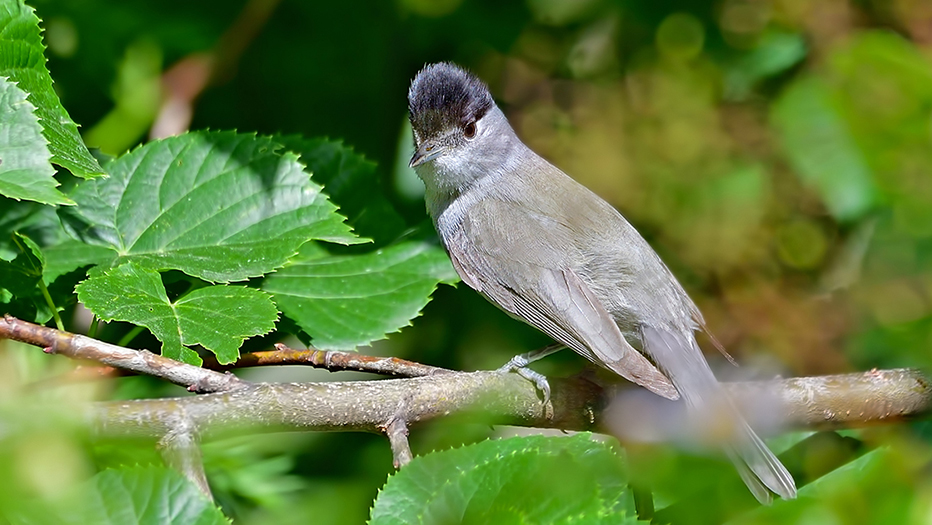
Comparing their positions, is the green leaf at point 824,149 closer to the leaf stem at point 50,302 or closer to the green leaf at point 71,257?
the green leaf at point 71,257

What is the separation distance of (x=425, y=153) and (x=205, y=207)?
36.6 inches

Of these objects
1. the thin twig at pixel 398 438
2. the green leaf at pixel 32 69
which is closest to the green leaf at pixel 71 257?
the green leaf at pixel 32 69

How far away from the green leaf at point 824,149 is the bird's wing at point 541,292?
4.26 ft

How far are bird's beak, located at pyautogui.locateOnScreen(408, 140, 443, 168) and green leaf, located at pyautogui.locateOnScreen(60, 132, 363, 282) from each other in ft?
2.26

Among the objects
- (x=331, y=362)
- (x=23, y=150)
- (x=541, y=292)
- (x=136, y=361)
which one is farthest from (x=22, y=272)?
(x=541, y=292)

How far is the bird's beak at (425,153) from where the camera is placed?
2746 mm

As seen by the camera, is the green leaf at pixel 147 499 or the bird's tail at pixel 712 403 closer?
the green leaf at pixel 147 499

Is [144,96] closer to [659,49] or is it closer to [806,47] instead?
[659,49]

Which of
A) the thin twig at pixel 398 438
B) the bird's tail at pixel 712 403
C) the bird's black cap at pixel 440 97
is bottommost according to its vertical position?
the bird's tail at pixel 712 403

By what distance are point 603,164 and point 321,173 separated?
1820 mm

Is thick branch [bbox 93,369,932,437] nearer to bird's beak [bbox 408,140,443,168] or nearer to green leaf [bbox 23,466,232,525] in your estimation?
green leaf [bbox 23,466,232,525]

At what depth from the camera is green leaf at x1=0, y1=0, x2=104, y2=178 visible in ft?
5.55

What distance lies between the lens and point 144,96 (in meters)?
3.15

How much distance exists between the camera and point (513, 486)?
1.12m
